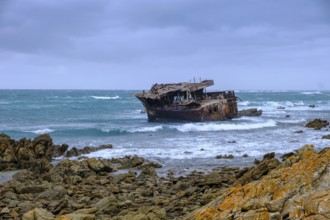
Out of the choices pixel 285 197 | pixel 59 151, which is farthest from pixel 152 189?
pixel 59 151

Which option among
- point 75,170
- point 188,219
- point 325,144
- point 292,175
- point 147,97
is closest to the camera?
point 292,175

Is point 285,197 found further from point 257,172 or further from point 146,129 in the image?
point 146,129

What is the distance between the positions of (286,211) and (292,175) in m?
0.92

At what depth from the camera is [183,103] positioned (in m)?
36.4

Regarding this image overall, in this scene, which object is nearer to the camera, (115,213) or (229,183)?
(115,213)

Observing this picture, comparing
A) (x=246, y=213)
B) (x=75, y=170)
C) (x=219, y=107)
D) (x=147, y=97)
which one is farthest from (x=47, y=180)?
(x=219, y=107)

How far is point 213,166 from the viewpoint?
1720 cm

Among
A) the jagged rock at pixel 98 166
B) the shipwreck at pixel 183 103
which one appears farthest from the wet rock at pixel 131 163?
the shipwreck at pixel 183 103

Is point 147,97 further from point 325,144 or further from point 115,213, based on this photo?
point 115,213

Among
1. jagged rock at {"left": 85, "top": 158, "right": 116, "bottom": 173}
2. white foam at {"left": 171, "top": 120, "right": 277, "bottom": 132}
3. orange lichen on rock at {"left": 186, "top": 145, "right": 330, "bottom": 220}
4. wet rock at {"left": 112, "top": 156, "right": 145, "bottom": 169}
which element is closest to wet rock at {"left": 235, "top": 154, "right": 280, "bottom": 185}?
orange lichen on rock at {"left": 186, "top": 145, "right": 330, "bottom": 220}

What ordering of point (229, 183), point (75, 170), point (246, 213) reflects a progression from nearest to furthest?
point (246, 213) < point (229, 183) < point (75, 170)

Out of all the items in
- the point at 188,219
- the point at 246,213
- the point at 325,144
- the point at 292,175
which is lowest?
the point at 325,144

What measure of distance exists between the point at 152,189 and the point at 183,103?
24.4 m

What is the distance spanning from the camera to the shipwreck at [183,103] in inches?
1441
